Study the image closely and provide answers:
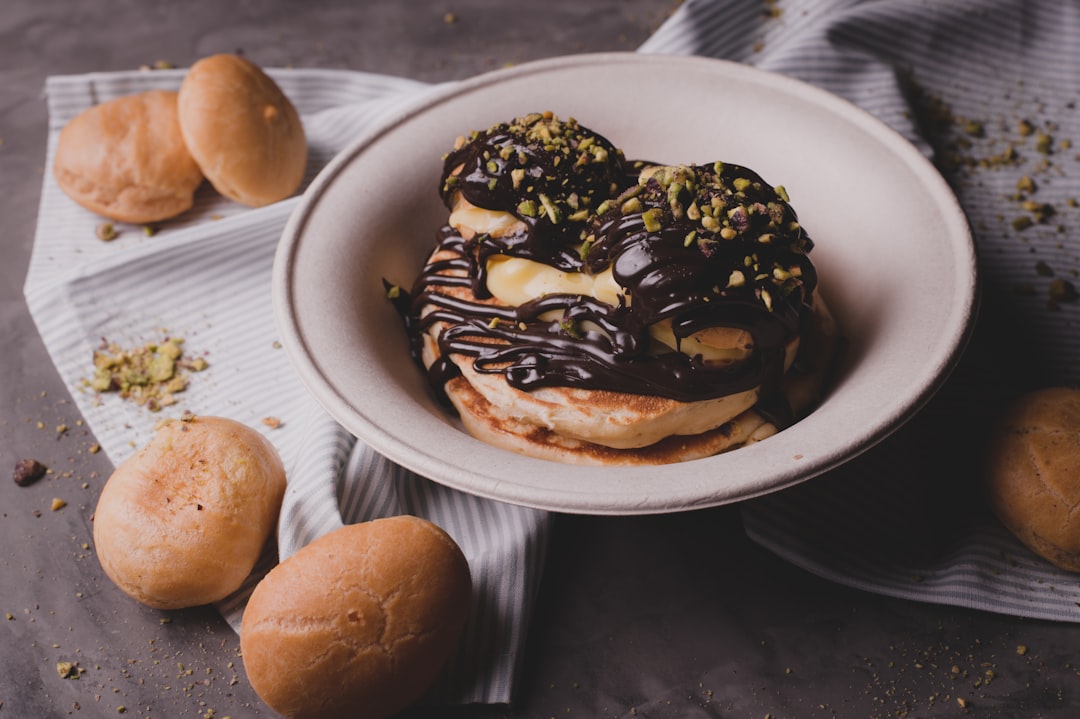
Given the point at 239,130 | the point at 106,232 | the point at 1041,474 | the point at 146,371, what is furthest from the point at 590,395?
the point at 106,232

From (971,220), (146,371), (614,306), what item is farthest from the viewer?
(971,220)

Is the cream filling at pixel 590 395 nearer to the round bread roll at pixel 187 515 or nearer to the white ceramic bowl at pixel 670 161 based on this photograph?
the white ceramic bowl at pixel 670 161

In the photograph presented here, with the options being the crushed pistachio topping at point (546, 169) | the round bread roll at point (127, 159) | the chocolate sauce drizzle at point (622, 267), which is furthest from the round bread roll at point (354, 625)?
the round bread roll at point (127, 159)

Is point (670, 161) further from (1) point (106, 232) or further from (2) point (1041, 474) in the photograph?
(1) point (106, 232)

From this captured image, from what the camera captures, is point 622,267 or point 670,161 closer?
point 622,267

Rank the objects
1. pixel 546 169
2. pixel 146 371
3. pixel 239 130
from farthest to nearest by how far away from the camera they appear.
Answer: pixel 239 130 < pixel 146 371 < pixel 546 169

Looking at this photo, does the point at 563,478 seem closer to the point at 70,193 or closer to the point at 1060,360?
the point at 1060,360

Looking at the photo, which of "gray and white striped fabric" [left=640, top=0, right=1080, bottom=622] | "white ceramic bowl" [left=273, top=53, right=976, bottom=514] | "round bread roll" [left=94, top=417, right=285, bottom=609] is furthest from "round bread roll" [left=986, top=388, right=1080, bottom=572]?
"round bread roll" [left=94, top=417, right=285, bottom=609]

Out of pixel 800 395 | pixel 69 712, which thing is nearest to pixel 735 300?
pixel 800 395
